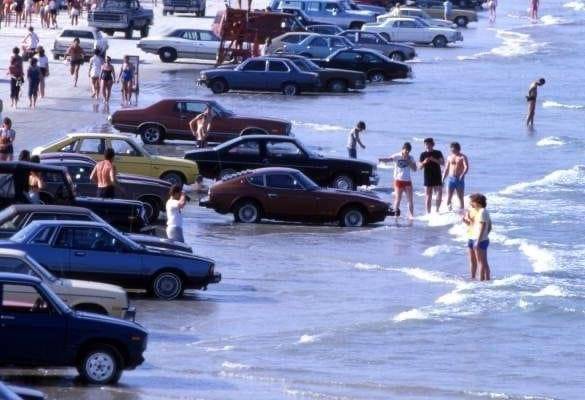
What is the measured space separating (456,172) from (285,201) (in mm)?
3532

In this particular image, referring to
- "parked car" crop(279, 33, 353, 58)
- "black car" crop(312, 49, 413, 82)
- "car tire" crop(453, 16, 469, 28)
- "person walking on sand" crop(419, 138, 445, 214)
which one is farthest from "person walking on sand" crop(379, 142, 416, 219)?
"car tire" crop(453, 16, 469, 28)

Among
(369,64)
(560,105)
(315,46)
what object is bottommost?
(560,105)

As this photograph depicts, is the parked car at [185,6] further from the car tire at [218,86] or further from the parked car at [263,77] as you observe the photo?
the car tire at [218,86]

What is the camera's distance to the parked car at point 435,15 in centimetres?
7862

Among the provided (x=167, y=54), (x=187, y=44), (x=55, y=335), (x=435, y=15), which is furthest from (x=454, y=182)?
(x=435, y=15)

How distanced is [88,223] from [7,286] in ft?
17.2

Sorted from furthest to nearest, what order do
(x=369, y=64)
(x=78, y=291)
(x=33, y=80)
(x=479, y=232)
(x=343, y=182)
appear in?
(x=369, y=64) < (x=33, y=80) < (x=343, y=182) < (x=479, y=232) < (x=78, y=291)

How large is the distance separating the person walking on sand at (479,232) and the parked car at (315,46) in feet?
115

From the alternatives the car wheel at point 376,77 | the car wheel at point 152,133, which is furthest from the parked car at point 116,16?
the car wheel at point 152,133

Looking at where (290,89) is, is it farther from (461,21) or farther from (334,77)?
(461,21)

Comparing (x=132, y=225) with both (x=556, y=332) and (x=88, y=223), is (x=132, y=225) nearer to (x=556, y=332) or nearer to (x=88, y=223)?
(x=88, y=223)

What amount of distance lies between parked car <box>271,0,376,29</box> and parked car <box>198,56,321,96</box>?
69.7 ft

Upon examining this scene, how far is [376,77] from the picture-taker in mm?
59750

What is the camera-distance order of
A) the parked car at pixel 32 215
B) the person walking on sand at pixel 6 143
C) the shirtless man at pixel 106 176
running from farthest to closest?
the person walking on sand at pixel 6 143 → the shirtless man at pixel 106 176 → the parked car at pixel 32 215
